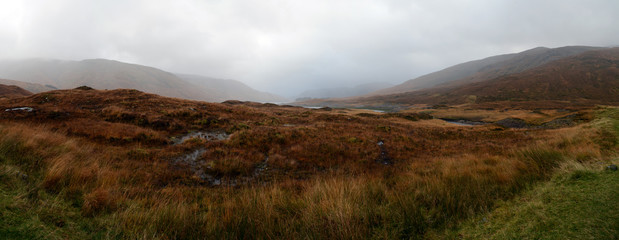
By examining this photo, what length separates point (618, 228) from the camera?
1741 millimetres

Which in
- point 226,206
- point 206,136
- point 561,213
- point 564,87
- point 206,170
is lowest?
point 206,170

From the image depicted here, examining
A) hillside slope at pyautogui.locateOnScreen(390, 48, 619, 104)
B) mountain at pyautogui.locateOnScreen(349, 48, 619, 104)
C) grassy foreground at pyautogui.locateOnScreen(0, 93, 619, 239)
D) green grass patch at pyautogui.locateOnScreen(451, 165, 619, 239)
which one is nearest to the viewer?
green grass patch at pyautogui.locateOnScreen(451, 165, 619, 239)

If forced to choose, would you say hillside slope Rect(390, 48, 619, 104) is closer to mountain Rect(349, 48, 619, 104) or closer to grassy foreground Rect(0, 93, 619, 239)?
mountain Rect(349, 48, 619, 104)

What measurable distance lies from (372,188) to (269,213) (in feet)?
6.74

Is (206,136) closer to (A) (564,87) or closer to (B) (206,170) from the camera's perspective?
(B) (206,170)

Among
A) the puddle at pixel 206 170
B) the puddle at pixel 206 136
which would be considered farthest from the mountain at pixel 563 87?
the puddle at pixel 206 170

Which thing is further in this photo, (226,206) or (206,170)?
(206,170)

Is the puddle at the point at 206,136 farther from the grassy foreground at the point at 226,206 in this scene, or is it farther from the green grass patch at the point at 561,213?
the green grass patch at the point at 561,213

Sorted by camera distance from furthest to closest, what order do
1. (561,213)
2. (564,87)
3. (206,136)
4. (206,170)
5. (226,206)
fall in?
(564,87) → (206,136) → (206,170) → (226,206) → (561,213)

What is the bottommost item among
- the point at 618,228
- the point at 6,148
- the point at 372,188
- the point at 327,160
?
the point at 327,160

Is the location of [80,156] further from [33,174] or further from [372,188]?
[372,188]

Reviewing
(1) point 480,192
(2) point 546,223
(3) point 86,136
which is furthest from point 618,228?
(3) point 86,136

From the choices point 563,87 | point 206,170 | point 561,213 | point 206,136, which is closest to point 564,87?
point 563,87

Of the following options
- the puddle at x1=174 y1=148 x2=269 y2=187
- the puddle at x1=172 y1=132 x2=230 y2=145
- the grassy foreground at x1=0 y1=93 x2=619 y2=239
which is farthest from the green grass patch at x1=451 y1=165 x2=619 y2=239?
the puddle at x1=172 y1=132 x2=230 y2=145
